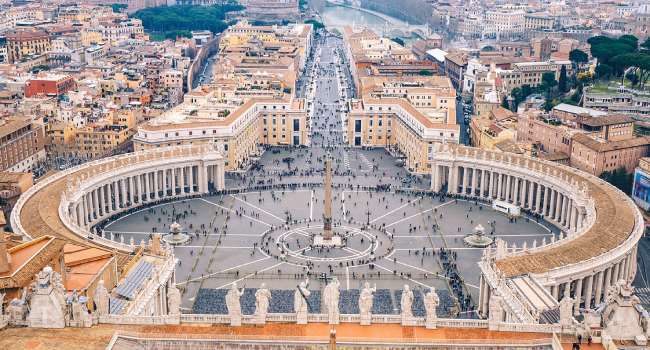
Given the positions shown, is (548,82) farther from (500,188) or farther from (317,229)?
(317,229)

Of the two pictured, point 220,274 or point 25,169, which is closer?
point 220,274

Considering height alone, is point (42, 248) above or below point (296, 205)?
above

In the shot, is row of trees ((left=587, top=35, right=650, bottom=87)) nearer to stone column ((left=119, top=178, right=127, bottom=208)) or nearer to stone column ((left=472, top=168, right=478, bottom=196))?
stone column ((left=472, top=168, right=478, bottom=196))

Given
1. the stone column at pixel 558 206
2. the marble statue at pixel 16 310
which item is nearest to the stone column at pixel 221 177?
the stone column at pixel 558 206

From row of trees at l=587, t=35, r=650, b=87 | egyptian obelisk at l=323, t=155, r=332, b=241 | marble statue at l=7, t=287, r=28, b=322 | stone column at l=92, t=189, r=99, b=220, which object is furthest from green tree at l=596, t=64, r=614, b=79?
marble statue at l=7, t=287, r=28, b=322

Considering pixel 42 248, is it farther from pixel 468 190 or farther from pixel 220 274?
pixel 468 190

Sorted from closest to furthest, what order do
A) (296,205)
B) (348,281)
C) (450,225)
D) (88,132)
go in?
(348,281)
(450,225)
(296,205)
(88,132)

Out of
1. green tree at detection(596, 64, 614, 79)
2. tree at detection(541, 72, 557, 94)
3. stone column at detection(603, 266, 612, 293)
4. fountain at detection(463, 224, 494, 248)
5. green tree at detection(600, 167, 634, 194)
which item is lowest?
fountain at detection(463, 224, 494, 248)

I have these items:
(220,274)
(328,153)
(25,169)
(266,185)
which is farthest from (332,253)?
(25,169)
